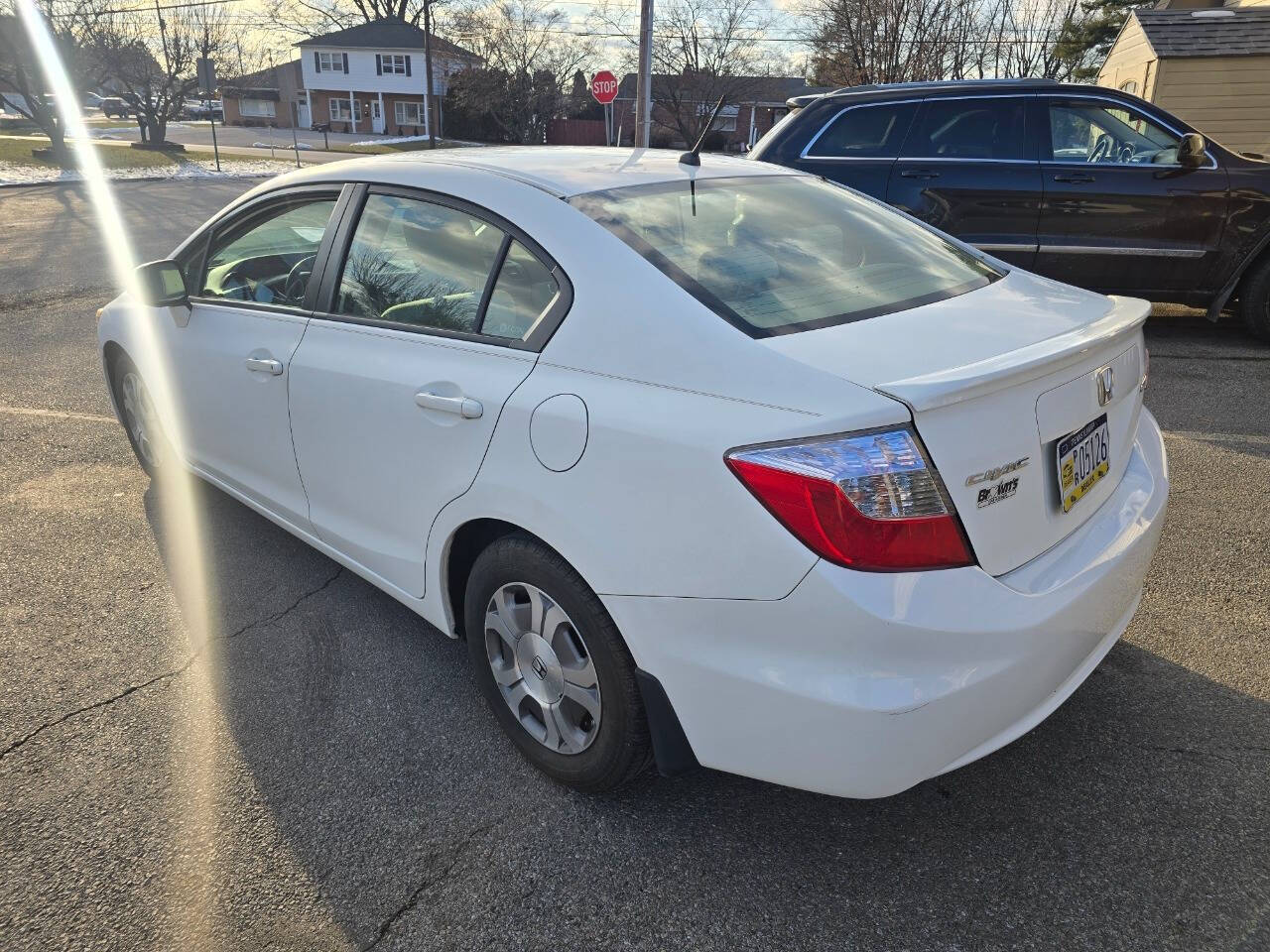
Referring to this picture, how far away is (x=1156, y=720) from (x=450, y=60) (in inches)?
2306

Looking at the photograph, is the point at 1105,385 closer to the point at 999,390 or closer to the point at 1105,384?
the point at 1105,384

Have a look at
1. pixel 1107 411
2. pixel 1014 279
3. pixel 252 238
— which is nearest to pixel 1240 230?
pixel 1014 279

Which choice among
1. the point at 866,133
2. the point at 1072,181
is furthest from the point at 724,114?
the point at 1072,181

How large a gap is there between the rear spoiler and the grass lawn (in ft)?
96.6

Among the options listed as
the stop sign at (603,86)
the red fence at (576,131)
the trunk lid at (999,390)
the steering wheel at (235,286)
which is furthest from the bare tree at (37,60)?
the trunk lid at (999,390)

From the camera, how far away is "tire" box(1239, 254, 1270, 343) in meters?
6.55

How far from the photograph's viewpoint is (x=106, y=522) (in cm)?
406

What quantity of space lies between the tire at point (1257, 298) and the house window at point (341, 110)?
64.7m

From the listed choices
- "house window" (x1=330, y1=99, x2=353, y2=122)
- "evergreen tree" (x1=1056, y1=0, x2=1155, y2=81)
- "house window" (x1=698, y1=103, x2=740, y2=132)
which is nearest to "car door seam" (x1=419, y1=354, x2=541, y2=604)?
"house window" (x1=698, y1=103, x2=740, y2=132)

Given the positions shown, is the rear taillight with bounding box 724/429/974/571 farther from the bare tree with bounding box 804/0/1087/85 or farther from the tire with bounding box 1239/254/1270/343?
the bare tree with bounding box 804/0/1087/85

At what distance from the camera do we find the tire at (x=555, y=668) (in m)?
2.11

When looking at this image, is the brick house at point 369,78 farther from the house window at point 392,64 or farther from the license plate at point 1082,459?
the license plate at point 1082,459

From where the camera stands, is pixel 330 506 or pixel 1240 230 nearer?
pixel 330 506

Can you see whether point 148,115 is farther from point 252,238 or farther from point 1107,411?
point 1107,411
